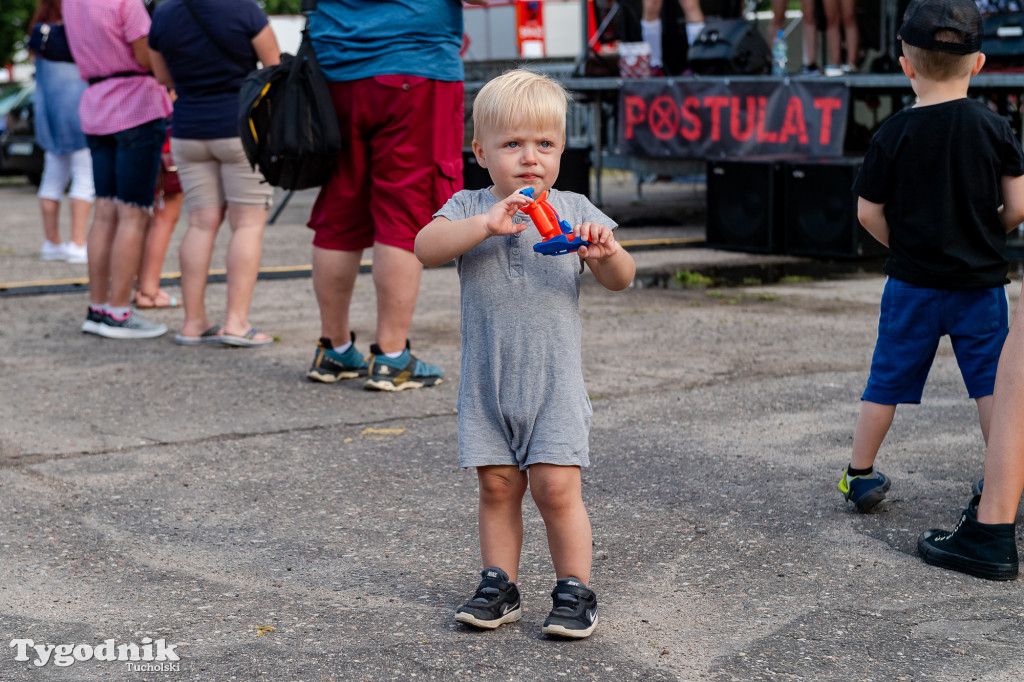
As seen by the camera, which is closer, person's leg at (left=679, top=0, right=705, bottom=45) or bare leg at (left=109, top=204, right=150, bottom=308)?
bare leg at (left=109, top=204, right=150, bottom=308)

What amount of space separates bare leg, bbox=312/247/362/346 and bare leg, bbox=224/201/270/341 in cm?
94

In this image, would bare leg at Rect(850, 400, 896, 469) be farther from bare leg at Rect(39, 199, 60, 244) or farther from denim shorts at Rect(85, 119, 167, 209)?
bare leg at Rect(39, 199, 60, 244)

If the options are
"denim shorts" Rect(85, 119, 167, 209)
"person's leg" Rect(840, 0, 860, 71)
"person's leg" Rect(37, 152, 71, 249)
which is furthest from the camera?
"person's leg" Rect(840, 0, 860, 71)

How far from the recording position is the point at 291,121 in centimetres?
546

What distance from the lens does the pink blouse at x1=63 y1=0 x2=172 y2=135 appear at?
703 centimetres

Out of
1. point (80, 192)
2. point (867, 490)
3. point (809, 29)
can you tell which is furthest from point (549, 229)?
point (809, 29)

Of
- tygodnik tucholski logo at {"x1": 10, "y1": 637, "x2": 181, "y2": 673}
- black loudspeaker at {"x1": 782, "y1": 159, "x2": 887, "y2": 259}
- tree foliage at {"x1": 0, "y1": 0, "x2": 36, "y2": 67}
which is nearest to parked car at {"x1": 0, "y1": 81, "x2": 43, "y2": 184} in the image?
black loudspeaker at {"x1": 782, "y1": 159, "x2": 887, "y2": 259}

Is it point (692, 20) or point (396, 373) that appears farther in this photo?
point (692, 20)

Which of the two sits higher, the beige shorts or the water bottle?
the water bottle

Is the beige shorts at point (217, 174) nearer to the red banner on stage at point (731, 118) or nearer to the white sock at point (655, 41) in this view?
the red banner on stage at point (731, 118)

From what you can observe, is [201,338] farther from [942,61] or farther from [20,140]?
[20,140]

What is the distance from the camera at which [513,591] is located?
10.5 feet

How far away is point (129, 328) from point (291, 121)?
2.09m

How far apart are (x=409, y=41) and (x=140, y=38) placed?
7.09 ft
